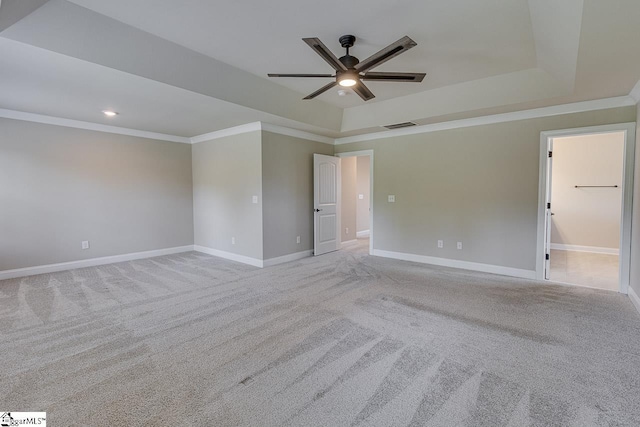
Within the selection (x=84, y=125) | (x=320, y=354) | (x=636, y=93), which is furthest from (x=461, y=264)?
(x=84, y=125)

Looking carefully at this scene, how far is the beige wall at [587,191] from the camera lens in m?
5.89

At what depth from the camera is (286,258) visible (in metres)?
5.48

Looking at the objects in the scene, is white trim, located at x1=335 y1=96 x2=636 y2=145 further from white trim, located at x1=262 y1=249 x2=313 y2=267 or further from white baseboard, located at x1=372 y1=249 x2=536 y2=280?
white trim, located at x1=262 y1=249 x2=313 y2=267

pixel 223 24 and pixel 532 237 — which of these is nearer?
pixel 223 24

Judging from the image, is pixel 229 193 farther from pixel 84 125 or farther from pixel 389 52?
pixel 389 52

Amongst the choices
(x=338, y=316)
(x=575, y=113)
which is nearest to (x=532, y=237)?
(x=575, y=113)

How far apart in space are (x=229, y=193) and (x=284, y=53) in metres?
3.09

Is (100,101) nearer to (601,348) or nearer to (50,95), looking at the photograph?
(50,95)

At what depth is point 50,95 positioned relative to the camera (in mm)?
3629

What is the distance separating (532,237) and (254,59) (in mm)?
4487

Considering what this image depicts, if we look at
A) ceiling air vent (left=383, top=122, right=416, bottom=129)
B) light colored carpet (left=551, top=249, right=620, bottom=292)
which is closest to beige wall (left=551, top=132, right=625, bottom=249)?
light colored carpet (left=551, top=249, right=620, bottom=292)

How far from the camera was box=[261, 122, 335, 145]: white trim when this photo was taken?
200 inches

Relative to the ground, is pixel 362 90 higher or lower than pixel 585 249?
higher

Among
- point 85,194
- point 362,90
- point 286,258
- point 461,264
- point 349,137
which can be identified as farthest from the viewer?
point 349,137
